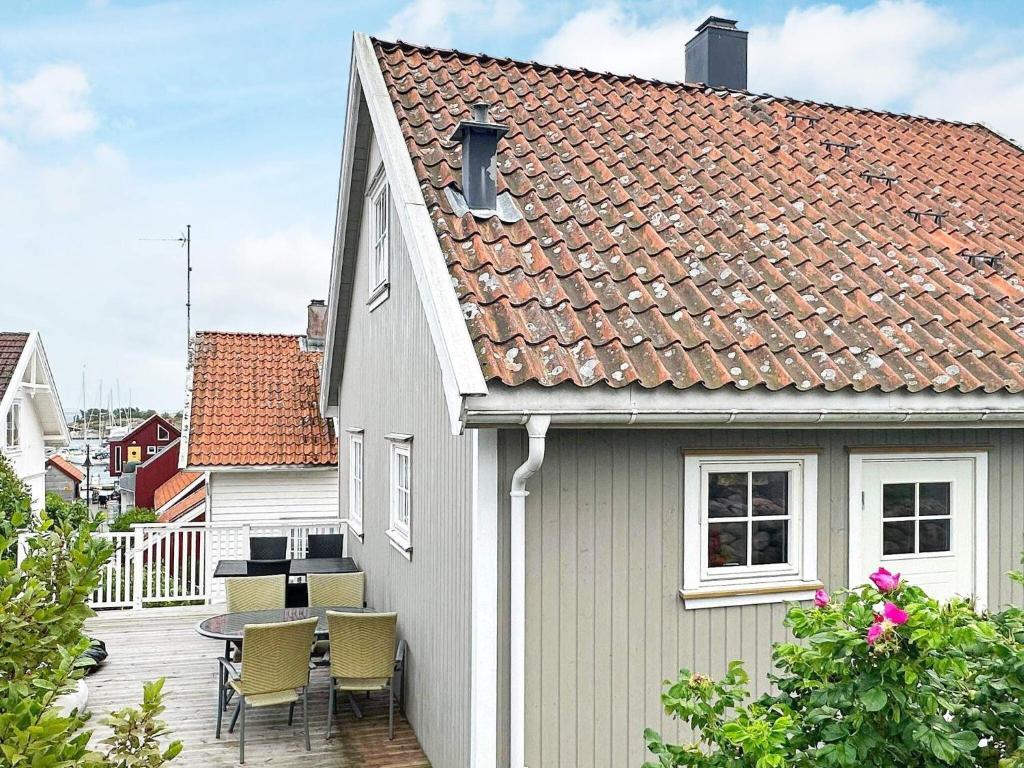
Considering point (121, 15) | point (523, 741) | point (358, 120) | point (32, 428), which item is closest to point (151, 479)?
point (32, 428)

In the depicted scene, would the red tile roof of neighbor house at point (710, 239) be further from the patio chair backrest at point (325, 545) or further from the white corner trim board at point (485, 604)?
the patio chair backrest at point (325, 545)

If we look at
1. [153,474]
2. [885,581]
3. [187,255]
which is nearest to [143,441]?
[153,474]

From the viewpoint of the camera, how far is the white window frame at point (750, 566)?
211 inches

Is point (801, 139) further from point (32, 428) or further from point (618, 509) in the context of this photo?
point (32, 428)

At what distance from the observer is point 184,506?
84.5 feet

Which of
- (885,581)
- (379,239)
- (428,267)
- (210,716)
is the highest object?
(379,239)

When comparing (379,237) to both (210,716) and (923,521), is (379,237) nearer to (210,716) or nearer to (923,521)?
(210,716)

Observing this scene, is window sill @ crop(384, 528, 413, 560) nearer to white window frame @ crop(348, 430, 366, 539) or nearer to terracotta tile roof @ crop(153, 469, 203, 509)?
white window frame @ crop(348, 430, 366, 539)

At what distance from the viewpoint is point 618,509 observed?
5.22 metres

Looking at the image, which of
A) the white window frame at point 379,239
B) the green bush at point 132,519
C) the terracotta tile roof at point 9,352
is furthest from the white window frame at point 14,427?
the white window frame at point 379,239

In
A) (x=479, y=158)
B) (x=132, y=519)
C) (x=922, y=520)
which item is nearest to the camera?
(x=479, y=158)

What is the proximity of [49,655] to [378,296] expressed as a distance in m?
5.98

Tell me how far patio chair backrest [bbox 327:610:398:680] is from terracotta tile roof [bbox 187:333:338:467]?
7694mm

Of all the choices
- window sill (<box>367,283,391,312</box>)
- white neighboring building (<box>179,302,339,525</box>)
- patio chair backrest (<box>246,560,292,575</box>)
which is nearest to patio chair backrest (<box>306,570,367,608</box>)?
patio chair backrest (<box>246,560,292,575</box>)
